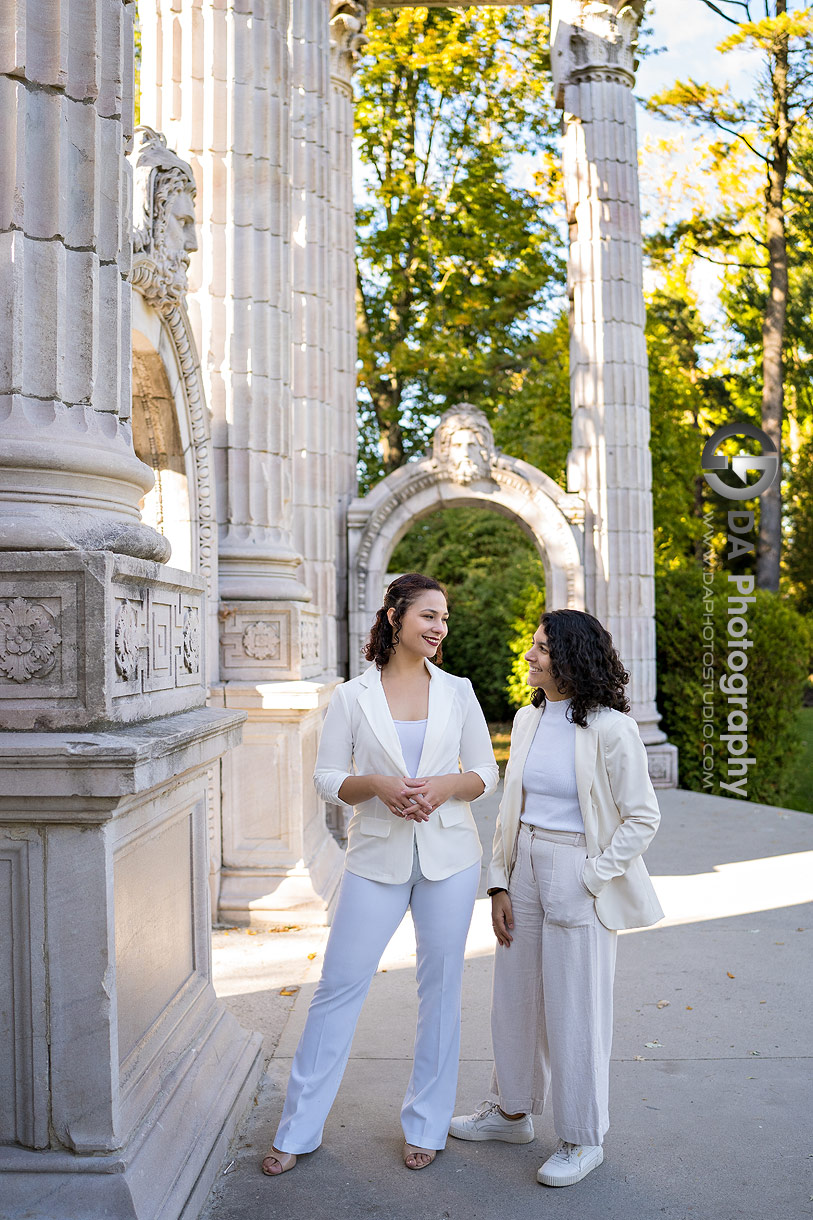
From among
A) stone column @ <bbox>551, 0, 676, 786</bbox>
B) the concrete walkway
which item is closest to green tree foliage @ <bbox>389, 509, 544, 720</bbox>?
stone column @ <bbox>551, 0, 676, 786</bbox>

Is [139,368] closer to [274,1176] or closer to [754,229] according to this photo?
[274,1176]

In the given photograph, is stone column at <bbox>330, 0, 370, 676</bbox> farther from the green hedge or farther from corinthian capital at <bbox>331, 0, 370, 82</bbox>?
the green hedge

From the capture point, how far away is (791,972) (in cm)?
602

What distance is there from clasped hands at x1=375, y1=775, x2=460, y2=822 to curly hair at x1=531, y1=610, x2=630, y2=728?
0.55m

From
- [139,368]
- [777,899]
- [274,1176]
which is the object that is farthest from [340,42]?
[274,1176]

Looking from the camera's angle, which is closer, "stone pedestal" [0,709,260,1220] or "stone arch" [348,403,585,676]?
"stone pedestal" [0,709,260,1220]

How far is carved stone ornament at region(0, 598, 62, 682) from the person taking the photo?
2705 millimetres

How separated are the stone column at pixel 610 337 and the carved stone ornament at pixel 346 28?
2.83 meters

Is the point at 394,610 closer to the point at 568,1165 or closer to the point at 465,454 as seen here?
the point at 568,1165

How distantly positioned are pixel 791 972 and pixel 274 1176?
11.8 feet

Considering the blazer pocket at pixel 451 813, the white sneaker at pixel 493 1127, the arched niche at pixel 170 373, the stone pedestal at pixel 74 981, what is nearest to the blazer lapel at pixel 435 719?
the blazer pocket at pixel 451 813

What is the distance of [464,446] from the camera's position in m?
12.7

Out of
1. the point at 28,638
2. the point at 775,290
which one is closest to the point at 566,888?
the point at 28,638

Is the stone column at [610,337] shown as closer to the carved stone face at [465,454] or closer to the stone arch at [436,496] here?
the stone arch at [436,496]
